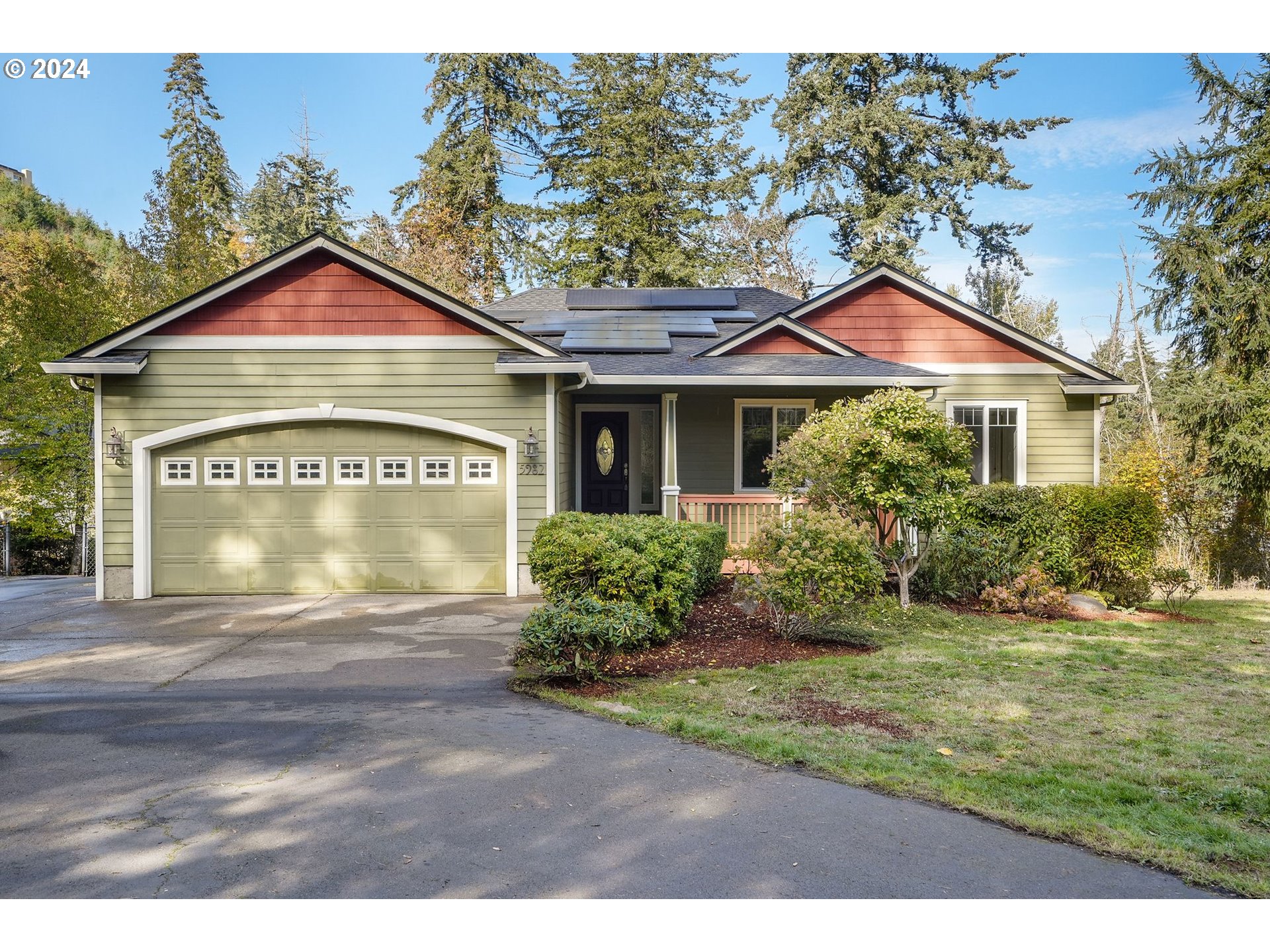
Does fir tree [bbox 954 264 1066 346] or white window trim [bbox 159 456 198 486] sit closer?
white window trim [bbox 159 456 198 486]

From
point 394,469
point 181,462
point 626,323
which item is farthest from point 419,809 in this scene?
point 626,323

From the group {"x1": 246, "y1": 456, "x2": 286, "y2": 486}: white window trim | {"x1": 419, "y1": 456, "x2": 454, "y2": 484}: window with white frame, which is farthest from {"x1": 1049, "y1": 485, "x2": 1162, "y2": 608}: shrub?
{"x1": 246, "y1": 456, "x2": 286, "y2": 486}: white window trim

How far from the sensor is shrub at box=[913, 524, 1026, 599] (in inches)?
371

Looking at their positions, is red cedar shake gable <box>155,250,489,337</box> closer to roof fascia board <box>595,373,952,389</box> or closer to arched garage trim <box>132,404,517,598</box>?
arched garage trim <box>132,404,517,598</box>

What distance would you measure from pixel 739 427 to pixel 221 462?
7.75m

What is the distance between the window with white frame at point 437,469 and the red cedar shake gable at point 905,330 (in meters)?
6.80

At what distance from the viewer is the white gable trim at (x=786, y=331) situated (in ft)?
39.9

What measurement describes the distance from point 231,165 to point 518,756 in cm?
3538

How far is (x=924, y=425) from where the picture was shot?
848cm

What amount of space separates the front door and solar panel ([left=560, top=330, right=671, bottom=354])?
49.9 inches

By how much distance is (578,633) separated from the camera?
5766 mm

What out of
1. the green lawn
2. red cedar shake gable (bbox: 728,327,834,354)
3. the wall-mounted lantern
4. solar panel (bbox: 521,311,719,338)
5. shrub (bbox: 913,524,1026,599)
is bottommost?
the green lawn
